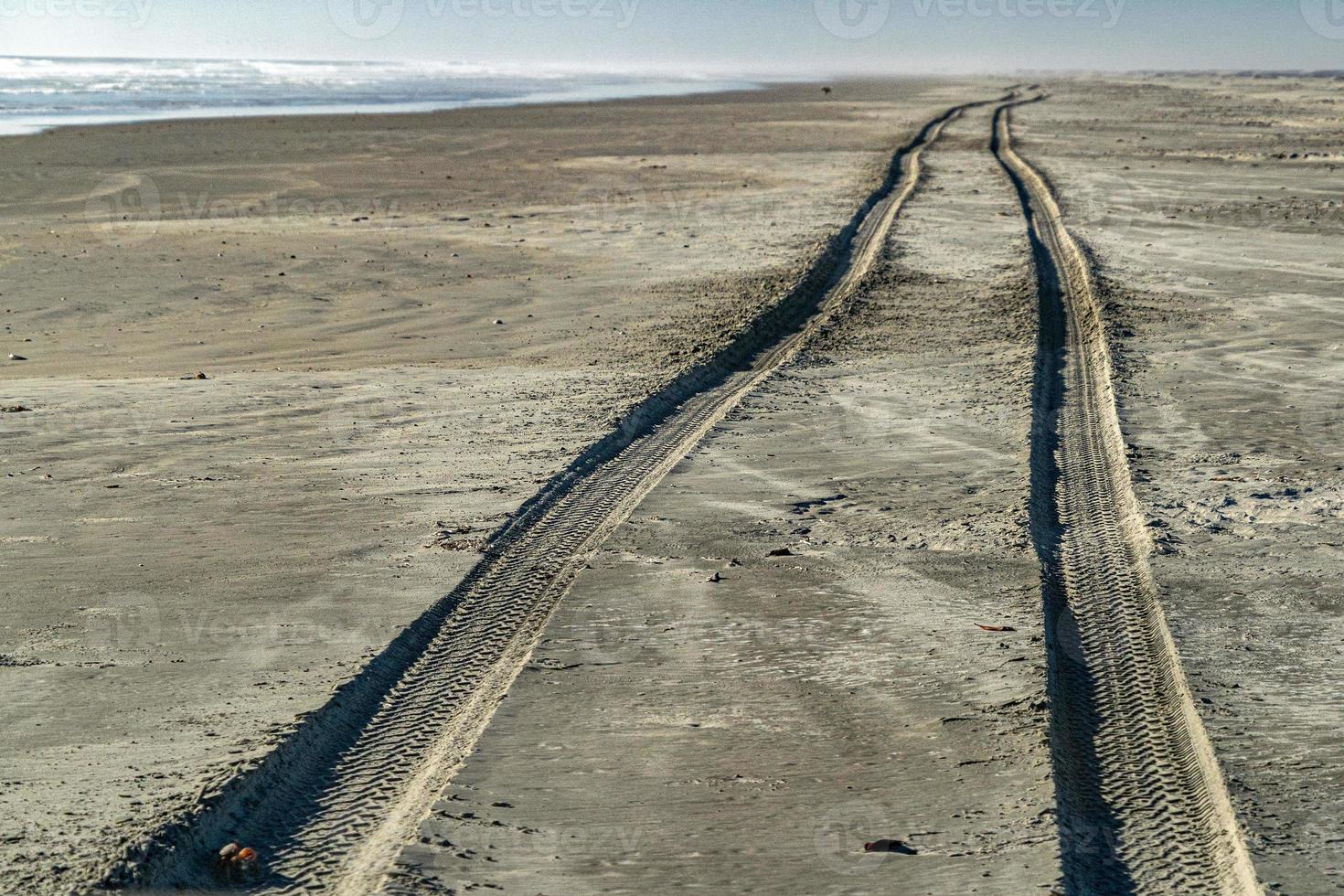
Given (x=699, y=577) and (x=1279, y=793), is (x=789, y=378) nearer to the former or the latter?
(x=699, y=577)

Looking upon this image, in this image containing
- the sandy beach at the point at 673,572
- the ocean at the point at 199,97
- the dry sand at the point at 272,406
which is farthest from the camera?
the ocean at the point at 199,97

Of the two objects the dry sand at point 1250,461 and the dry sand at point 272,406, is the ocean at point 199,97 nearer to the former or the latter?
the dry sand at point 272,406

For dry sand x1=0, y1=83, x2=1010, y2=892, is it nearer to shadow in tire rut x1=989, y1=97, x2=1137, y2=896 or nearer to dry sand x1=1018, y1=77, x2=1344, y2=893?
shadow in tire rut x1=989, y1=97, x2=1137, y2=896

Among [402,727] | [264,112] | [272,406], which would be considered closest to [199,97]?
[264,112]

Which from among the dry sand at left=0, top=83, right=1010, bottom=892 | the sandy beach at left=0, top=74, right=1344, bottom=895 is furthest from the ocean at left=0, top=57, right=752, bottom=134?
the sandy beach at left=0, top=74, right=1344, bottom=895

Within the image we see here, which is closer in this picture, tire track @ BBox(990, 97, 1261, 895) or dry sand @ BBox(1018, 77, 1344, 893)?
tire track @ BBox(990, 97, 1261, 895)

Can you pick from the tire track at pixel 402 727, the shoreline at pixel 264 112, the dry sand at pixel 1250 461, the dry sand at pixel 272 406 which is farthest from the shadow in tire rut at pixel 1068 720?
the shoreline at pixel 264 112
